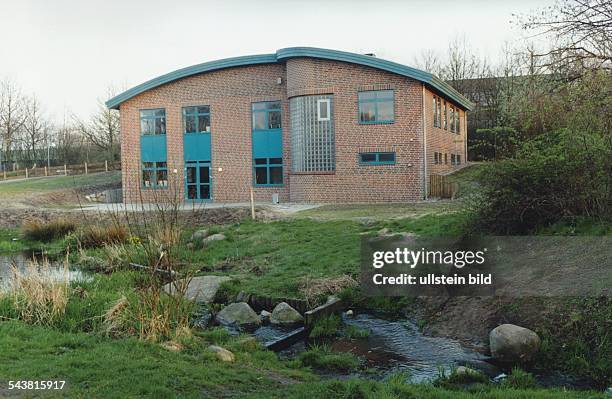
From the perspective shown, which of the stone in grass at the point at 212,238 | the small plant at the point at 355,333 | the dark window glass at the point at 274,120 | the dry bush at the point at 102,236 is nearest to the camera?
the small plant at the point at 355,333

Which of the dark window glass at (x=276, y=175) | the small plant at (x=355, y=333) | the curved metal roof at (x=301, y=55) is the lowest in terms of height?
the small plant at (x=355, y=333)

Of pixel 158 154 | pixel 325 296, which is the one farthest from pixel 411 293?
pixel 158 154

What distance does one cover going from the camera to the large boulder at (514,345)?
6.88 m

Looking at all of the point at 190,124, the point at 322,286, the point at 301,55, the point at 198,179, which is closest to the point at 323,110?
the point at 301,55

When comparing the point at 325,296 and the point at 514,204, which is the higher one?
the point at 514,204

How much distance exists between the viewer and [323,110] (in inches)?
1011

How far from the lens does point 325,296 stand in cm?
980

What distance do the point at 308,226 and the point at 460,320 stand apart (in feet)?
27.9

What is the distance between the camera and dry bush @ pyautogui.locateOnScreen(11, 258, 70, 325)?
792 centimetres

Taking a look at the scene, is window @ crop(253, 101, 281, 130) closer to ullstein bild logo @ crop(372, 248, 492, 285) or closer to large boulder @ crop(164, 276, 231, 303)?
large boulder @ crop(164, 276, 231, 303)

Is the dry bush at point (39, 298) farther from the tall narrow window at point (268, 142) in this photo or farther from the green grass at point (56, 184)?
the green grass at point (56, 184)

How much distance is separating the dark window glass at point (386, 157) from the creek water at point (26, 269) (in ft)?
46.3

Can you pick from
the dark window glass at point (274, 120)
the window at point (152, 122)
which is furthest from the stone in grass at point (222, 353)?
the window at point (152, 122)

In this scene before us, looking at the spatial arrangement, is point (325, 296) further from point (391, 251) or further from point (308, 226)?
point (308, 226)
